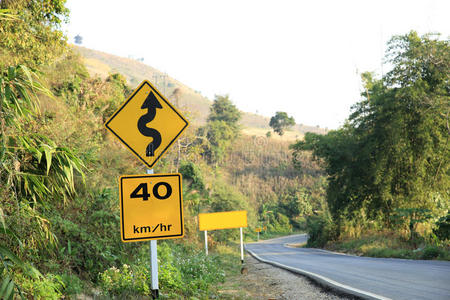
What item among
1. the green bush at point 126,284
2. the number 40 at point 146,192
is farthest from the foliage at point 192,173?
the number 40 at point 146,192

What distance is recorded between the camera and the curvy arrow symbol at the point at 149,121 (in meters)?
5.55

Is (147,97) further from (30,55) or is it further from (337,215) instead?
(337,215)

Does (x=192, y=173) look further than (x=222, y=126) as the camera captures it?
No

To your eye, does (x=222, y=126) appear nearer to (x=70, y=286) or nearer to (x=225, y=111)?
(x=225, y=111)

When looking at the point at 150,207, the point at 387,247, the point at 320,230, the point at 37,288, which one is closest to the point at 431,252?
the point at 387,247

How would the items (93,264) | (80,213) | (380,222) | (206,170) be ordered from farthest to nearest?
(206,170) → (380,222) → (80,213) → (93,264)

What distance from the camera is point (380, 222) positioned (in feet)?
86.4

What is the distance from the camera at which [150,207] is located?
206 inches

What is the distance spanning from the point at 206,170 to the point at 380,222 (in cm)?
1403

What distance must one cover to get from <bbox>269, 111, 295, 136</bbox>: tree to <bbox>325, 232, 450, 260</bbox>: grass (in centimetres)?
7827

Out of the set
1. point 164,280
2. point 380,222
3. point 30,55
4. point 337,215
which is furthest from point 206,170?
point 164,280

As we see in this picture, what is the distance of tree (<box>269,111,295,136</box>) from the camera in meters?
109

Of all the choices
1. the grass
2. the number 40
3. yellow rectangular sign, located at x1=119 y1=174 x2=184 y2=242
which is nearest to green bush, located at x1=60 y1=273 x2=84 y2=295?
yellow rectangular sign, located at x1=119 y1=174 x2=184 y2=242

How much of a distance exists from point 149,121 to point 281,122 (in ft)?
353
